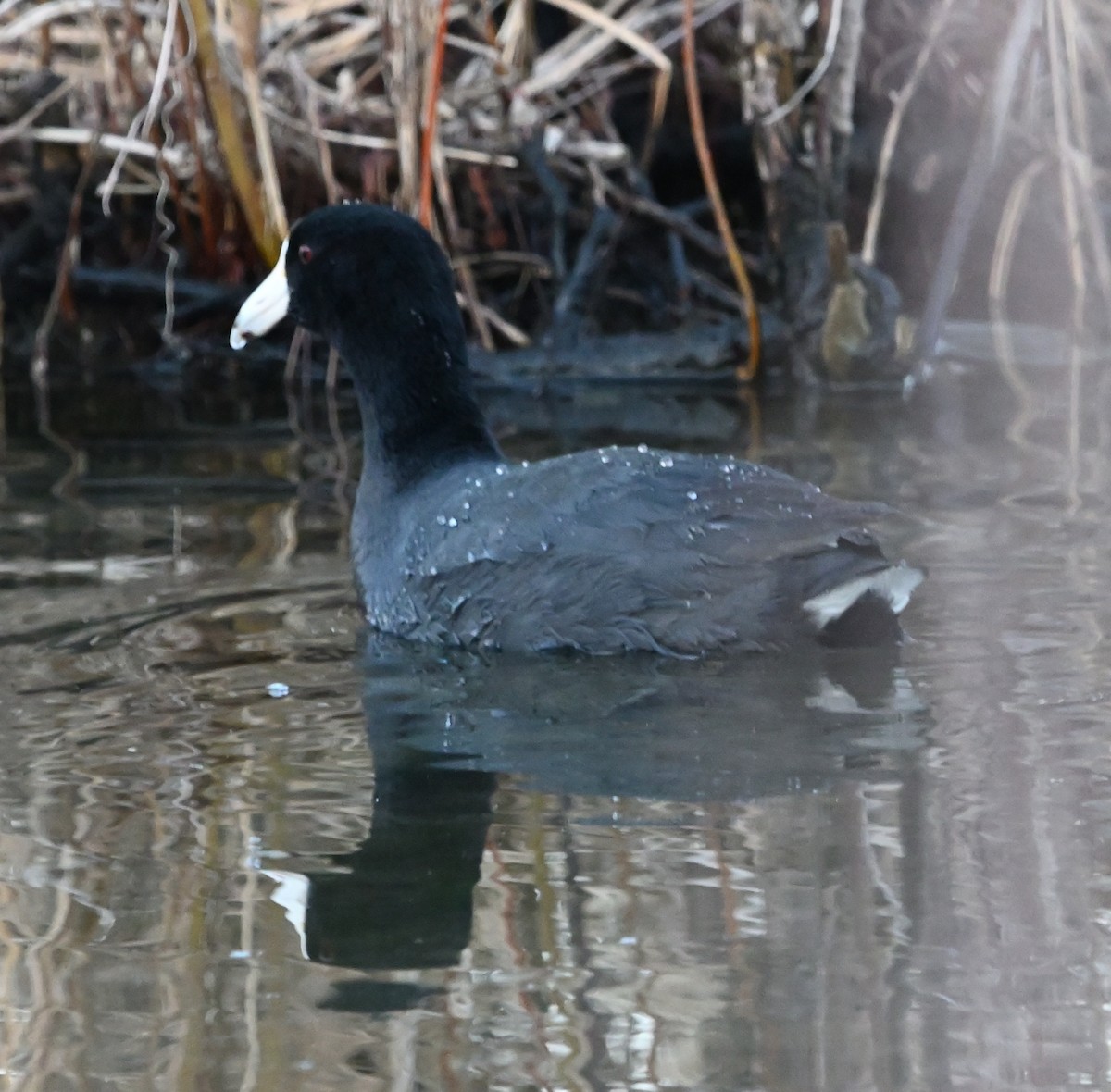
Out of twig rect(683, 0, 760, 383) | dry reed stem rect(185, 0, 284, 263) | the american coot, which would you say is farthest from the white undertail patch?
dry reed stem rect(185, 0, 284, 263)

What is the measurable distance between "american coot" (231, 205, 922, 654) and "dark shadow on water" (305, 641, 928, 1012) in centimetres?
6

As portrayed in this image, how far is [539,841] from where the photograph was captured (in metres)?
2.51

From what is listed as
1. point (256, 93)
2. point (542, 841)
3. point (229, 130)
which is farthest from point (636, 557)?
point (229, 130)

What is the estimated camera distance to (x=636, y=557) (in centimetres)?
327

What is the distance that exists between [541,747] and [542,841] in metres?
0.45

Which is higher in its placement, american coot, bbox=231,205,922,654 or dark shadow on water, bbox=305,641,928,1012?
american coot, bbox=231,205,922,654

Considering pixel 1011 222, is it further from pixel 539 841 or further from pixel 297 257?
pixel 539 841

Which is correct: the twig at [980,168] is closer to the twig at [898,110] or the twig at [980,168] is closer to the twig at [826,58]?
the twig at [898,110]

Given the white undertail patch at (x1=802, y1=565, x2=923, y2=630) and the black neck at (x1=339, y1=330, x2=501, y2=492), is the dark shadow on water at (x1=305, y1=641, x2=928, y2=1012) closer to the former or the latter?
the white undertail patch at (x1=802, y1=565, x2=923, y2=630)

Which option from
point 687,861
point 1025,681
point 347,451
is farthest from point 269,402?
point 687,861

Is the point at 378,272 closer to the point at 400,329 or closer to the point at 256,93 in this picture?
the point at 400,329

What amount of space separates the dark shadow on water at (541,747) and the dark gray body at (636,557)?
6 centimetres

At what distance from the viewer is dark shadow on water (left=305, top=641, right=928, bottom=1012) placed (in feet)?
7.50

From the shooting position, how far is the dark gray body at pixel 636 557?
322 centimetres
